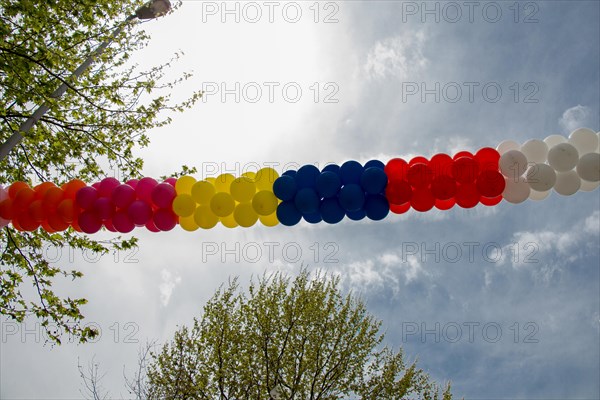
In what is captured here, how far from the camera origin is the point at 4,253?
284 inches

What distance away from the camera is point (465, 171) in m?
4.23

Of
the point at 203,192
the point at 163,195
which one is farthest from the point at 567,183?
the point at 163,195

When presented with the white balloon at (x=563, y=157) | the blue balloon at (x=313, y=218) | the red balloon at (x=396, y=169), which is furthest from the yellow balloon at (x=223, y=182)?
the white balloon at (x=563, y=157)

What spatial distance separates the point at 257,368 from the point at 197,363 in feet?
5.11

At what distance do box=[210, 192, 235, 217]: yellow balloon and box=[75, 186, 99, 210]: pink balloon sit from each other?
140 cm

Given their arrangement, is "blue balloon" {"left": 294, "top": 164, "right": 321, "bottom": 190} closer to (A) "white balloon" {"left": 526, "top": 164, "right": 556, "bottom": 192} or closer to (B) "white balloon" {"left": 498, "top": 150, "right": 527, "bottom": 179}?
(B) "white balloon" {"left": 498, "top": 150, "right": 527, "bottom": 179}

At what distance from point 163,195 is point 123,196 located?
454 millimetres

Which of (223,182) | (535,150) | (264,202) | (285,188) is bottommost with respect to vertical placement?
(264,202)

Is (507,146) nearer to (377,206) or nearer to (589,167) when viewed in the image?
(589,167)

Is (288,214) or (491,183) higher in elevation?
(491,183)

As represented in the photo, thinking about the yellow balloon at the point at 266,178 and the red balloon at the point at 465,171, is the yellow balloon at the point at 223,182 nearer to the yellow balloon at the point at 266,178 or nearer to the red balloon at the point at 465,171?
the yellow balloon at the point at 266,178

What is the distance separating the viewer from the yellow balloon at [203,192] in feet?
15.5

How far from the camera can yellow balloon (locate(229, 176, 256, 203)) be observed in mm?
4652

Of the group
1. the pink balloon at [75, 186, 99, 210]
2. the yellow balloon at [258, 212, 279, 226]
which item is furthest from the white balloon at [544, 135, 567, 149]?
the pink balloon at [75, 186, 99, 210]
